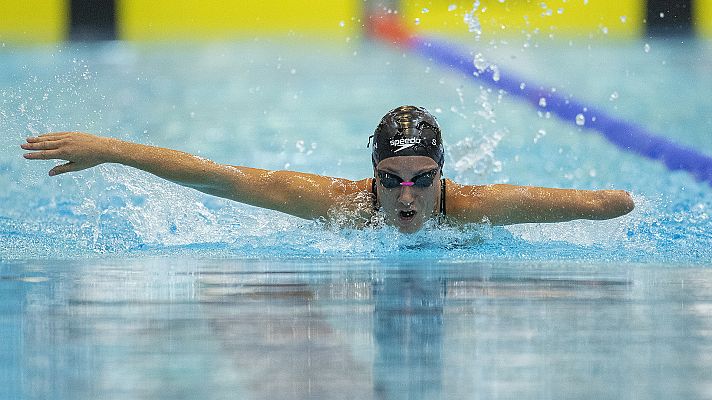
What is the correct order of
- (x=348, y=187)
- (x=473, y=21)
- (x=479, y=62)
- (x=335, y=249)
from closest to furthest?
(x=335, y=249) < (x=348, y=187) < (x=479, y=62) < (x=473, y=21)

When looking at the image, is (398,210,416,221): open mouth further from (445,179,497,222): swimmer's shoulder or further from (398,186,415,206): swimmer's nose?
(445,179,497,222): swimmer's shoulder

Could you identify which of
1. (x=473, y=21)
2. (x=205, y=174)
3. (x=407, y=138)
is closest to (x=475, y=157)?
(x=473, y=21)

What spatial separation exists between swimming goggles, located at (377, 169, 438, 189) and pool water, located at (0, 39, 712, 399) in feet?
0.61

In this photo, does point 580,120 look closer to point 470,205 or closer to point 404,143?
point 470,205

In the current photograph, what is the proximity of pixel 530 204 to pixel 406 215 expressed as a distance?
1.47 feet

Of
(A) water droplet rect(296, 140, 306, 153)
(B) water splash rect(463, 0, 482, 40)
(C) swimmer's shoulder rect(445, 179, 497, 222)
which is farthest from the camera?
(B) water splash rect(463, 0, 482, 40)

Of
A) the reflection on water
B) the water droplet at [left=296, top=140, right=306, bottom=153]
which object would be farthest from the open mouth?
the water droplet at [left=296, top=140, right=306, bottom=153]

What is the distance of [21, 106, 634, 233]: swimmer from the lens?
3.80 m

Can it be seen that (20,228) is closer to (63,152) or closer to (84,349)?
(63,152)

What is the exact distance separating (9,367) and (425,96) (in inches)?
271

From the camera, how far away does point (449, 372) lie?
1.50 meters

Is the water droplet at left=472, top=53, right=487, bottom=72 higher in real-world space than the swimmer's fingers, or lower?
higher

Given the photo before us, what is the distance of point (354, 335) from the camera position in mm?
1825

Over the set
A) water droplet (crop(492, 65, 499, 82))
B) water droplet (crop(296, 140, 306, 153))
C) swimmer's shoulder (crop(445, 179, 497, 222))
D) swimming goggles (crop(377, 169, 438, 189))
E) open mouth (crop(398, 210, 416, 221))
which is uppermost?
water droplet (crop(492, 65, 499, 82))
